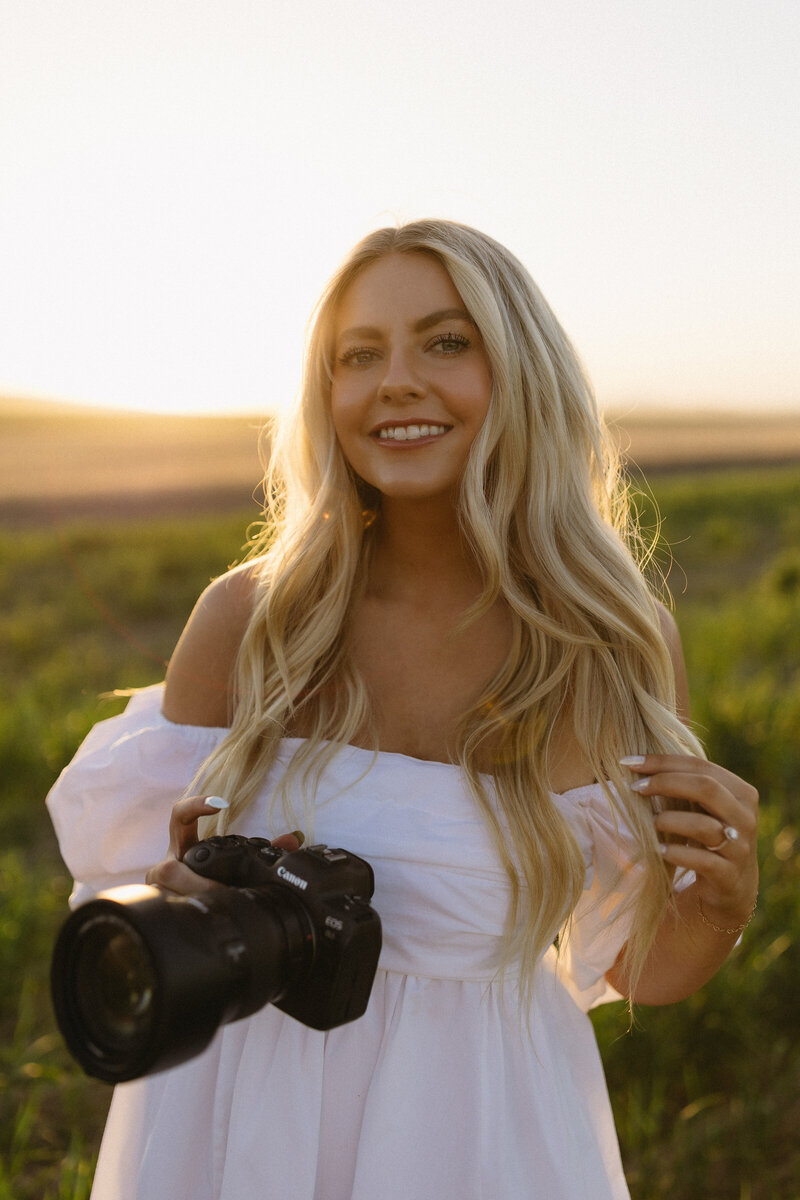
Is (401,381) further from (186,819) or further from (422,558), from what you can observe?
(186,819)

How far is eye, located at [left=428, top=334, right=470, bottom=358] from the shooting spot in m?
1.93

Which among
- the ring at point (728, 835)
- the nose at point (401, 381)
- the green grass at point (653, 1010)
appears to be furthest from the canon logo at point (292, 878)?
the green grass at point (653, 1010)

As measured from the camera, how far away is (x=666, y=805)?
5.97 feet

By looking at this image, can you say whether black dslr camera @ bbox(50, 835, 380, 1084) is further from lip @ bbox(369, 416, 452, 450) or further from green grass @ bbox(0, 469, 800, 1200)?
green grass @ bbox(0, 469, 800, 1200)

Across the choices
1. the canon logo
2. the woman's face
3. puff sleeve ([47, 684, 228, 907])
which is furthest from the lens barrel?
the woman's face

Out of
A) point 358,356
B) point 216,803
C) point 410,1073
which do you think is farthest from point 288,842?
point 358,356

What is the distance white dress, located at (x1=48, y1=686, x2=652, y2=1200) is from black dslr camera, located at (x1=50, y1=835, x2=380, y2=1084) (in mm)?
262

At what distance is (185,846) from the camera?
5.56ft

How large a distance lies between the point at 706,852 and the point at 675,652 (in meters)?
0.70

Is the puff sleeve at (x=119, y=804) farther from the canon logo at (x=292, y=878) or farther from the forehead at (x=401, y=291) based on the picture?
the forehead at (x=401, y=291)

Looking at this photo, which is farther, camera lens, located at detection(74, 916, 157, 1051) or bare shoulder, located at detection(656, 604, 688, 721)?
bare shoulder, located at detection(656, 604, 688, 721)

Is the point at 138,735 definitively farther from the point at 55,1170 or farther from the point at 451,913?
the point at 55,1170

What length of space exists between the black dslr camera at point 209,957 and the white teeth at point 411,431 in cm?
85

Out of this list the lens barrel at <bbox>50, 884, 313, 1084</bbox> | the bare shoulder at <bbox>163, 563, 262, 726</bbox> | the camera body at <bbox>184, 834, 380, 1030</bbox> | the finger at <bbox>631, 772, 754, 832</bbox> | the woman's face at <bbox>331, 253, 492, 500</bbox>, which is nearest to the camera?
the lens barrel at <bbox>50, 884, 313, 1084</bbox>
